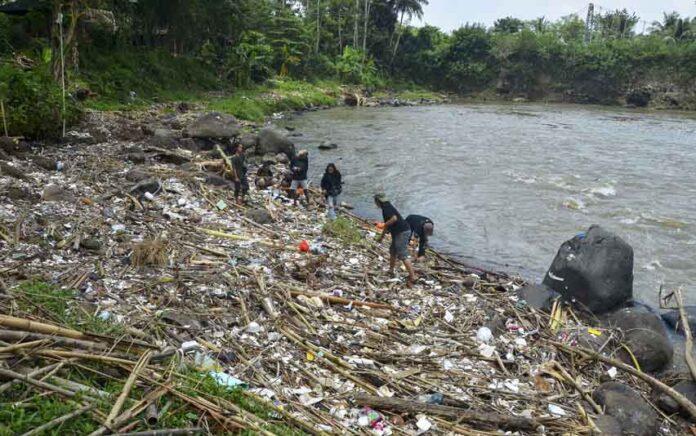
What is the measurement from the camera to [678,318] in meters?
8.83

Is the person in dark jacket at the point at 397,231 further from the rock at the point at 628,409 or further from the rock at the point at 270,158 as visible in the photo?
the rock at the point at 270,158

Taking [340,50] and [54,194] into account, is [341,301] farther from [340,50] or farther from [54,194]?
[340,50]

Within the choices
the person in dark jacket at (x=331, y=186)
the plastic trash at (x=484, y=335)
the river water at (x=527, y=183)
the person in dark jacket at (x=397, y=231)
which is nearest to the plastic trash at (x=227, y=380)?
the plastic trash at (x=484, y=335)

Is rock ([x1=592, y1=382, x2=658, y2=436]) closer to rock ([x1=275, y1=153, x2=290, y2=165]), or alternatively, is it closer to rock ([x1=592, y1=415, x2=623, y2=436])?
rock ([x1=592, y1=415, x2=623, y2=436])

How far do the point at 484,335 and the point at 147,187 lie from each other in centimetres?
818

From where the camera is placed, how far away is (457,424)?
17.7 ft


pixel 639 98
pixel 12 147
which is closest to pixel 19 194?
pixel 12 147

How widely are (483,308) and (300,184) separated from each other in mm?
6820

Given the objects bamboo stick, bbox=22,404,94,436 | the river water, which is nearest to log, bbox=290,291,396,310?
bamboo stick, bbox=22,404,94,436

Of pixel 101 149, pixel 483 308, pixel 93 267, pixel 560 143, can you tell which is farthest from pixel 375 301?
pixel 560 143

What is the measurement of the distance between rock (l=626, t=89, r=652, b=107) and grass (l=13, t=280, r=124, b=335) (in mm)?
64798

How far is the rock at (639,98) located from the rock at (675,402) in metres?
60.5

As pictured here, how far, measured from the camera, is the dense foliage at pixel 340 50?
89.7 ft

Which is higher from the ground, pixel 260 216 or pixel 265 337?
pixel 260 216
